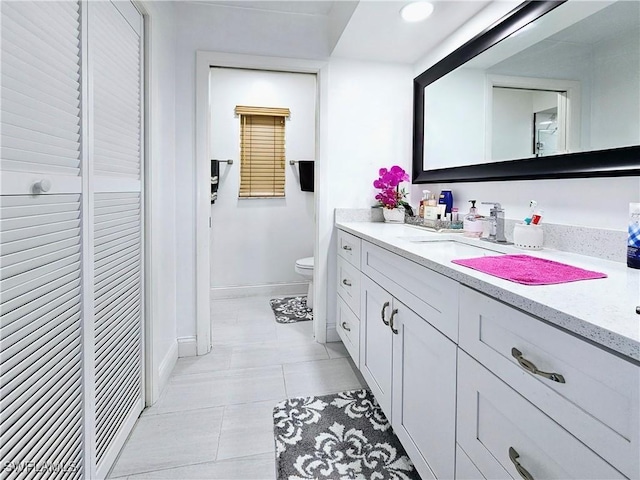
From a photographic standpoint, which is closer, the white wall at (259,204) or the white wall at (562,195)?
the white wall at (562,195)

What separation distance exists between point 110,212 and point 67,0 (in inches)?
25.9

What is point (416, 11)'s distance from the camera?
5.71 ft

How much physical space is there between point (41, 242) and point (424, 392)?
1184mm

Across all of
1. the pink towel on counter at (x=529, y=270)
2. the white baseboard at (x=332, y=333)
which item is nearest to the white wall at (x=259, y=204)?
the white baseboard at (x=332, y=333)

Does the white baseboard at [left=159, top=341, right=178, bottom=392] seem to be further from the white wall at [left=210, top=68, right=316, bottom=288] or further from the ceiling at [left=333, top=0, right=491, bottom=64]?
the ceiling at [left=333, top=0, right=491, bottom=64]

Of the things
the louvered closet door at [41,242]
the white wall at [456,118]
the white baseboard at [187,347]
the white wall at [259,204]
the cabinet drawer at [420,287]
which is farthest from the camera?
the white wall at [259,204]

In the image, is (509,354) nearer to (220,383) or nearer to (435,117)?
(220,383)

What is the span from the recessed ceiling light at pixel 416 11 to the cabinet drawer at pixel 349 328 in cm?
166

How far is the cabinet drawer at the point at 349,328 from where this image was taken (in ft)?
6.09

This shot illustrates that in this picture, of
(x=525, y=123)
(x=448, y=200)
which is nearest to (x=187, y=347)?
(x=448, y=200)

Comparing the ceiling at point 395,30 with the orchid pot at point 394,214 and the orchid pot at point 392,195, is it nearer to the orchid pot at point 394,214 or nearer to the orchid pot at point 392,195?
the orchid pot at point 392,195

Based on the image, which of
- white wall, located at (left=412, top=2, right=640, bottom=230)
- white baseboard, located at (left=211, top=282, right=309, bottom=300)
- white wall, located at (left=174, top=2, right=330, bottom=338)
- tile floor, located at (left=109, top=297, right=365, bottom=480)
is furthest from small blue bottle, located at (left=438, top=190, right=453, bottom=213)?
white baseboard, located at (left=211, top=282, right=309, bottom=300)

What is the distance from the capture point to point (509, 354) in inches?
28.4

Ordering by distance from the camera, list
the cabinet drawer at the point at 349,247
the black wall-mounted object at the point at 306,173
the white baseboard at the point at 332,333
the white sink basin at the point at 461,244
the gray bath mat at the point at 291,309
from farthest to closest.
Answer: the black wall-mounted object at the point at 306,173 < the gray bath mat at the point at 291,309 < the white baseboard at the point at 332,333 < the cabinet drawer at the point at 349,247 < the white sink basin at the point at 461,244
